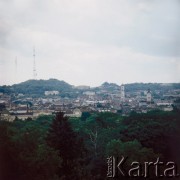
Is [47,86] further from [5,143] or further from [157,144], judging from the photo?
[5,143]

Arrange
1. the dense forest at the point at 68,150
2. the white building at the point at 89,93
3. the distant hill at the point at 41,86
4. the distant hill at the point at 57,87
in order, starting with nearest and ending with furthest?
the dense forest at the point at 68,150 < the distant hill at the point at 41,86 < the distant hill at the point at 57,87 < the white building at the point at 89,93

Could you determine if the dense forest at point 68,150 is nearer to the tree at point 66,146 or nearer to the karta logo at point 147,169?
the tree at point 66,146

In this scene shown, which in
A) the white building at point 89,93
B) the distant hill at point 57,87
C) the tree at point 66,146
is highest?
the distant hill at point 57,87

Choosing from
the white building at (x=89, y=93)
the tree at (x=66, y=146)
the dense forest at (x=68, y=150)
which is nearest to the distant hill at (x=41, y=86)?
the white building at (x=89, y=93)

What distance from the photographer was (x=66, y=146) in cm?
454

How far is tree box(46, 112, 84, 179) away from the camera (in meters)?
4.11

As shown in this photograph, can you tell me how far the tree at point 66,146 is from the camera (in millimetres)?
4115

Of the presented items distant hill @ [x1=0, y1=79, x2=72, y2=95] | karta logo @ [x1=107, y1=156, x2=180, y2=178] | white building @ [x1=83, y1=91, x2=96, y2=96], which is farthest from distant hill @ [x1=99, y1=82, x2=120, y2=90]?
karta logo @ [x1=107, y1=156, x2=180, y2=178]

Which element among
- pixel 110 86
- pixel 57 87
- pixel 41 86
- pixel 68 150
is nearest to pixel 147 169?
pixel 68 150

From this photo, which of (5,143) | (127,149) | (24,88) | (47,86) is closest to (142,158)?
(127,149)

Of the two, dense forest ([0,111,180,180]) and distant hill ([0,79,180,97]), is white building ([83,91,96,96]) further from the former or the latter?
dense forest ([0,111,180,180])

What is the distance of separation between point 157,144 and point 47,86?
20.8m

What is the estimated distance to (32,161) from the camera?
340 centimetres

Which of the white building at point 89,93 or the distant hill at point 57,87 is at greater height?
the distant hill at point 57,87
